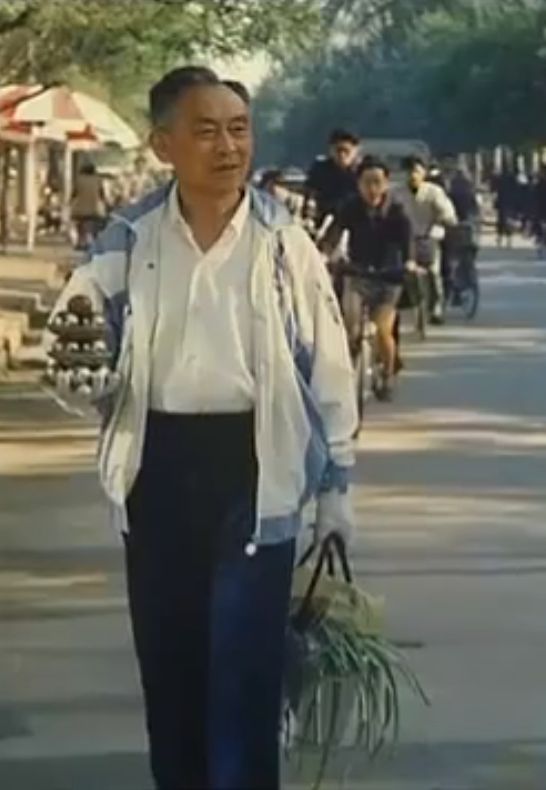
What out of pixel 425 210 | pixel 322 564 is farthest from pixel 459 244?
pixel 322 564

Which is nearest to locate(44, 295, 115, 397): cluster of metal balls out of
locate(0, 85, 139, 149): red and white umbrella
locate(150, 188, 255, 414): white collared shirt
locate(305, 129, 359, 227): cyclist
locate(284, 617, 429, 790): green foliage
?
locate(150, 188, 255, 414): white collared shirt

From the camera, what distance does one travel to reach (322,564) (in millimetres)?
5930

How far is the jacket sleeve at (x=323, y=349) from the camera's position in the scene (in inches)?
216

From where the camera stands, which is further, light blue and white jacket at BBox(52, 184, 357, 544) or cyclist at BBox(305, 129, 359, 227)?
cyclist at BBox(305, 129, 359, 227)

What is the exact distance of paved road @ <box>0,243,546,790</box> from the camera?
7703mm

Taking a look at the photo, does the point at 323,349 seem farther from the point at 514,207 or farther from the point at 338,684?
the point at 514,207

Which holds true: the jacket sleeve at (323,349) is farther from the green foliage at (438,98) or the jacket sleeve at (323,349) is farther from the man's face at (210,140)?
the green foliage at (438,98)

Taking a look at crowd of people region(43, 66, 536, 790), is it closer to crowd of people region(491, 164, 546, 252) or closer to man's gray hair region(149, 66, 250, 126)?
man's gray hair region(149, 66, 250, 126)

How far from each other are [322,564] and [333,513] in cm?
35

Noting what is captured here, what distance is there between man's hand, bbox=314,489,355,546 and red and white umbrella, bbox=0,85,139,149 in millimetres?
26195

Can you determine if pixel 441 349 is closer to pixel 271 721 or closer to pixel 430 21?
pixel 430 21

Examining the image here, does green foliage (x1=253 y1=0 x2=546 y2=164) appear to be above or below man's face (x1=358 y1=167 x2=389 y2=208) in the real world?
below

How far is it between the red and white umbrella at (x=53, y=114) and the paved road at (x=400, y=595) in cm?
1570

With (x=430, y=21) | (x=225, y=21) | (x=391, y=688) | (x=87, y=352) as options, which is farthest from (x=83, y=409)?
(x=225, y=21)
